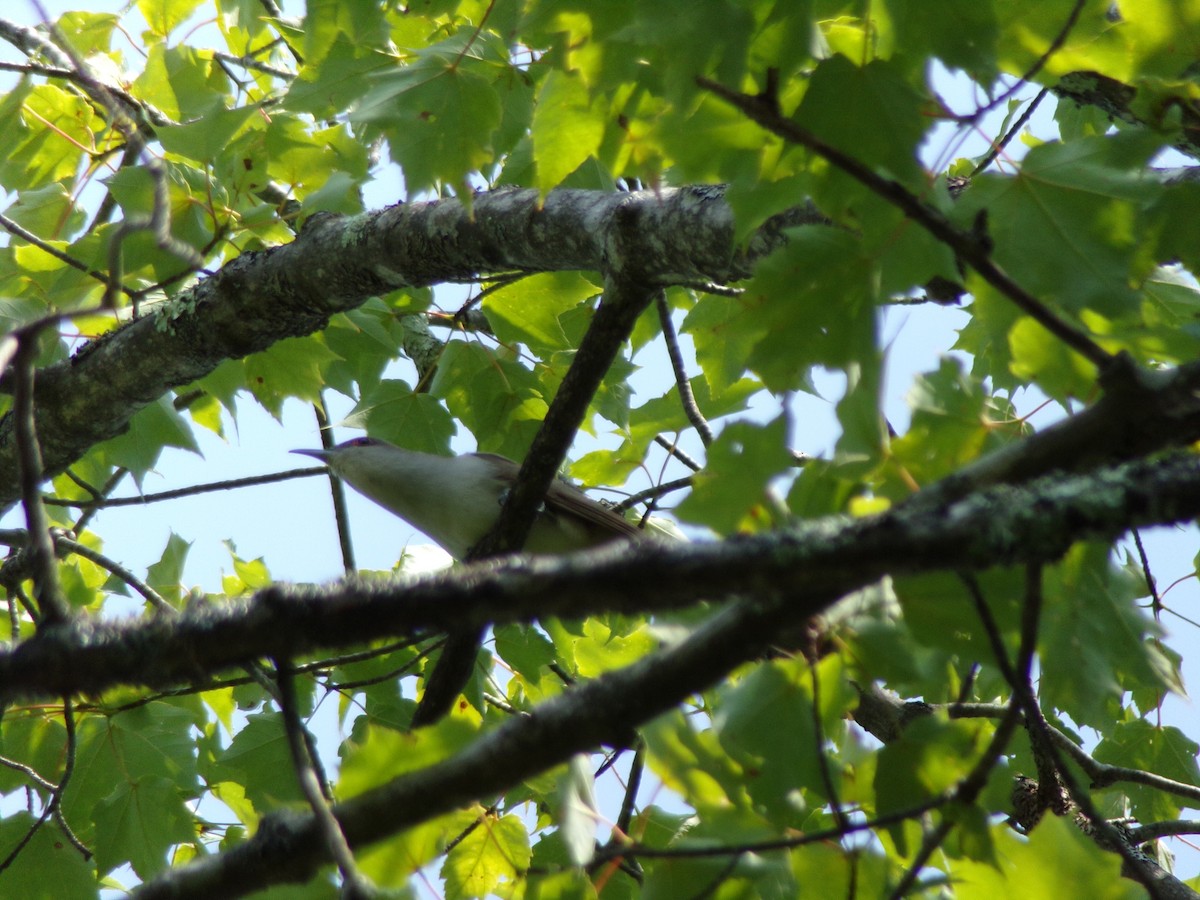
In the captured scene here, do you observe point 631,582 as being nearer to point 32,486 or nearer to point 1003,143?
point 32,486

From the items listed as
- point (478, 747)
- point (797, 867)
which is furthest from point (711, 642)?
point (797, 867)

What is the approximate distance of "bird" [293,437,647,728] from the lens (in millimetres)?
4480

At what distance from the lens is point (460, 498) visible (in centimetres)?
462

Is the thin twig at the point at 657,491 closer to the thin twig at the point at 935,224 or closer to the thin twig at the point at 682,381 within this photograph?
the thin twig at the point at 682,381

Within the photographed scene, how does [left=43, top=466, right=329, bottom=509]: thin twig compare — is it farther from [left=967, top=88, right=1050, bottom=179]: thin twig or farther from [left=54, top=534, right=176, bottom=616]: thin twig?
[left=967, top=88, right=1050, bottom=179]: thin twig

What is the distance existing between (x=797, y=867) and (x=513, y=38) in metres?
1.74

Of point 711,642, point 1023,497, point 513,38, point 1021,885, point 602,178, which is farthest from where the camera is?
point 602,178

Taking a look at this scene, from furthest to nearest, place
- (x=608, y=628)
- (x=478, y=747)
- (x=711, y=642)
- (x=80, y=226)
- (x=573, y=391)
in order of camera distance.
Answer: (x=80, y=226), (x=608, y=628), (x=573, y=391), (x=478, y=747), (x=711, y=642)

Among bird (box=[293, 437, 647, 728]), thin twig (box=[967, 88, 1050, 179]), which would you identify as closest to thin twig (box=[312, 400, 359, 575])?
bird (box=[293, 437, 647, 728])

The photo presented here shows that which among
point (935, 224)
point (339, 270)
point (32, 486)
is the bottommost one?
point (32, 486)

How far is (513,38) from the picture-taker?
7.19ft

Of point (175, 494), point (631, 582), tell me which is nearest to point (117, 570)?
point (175, 494)

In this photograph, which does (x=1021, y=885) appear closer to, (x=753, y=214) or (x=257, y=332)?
(x=753, y=214)

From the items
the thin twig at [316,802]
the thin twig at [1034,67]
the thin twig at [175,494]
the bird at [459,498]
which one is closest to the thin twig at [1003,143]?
the thin twig at [1034,67]
